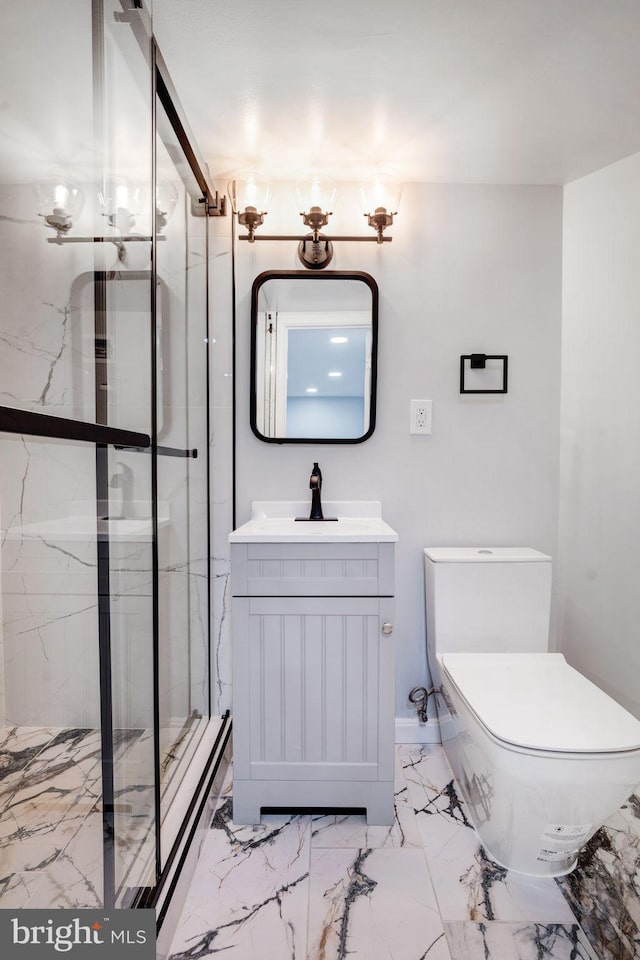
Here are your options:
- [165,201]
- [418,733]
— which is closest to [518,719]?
[418,733]

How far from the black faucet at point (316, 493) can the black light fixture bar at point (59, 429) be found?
0.87 meters

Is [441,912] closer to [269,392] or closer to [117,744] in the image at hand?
[117,744]

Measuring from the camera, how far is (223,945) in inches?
44.6

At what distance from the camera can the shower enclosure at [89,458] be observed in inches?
24.9

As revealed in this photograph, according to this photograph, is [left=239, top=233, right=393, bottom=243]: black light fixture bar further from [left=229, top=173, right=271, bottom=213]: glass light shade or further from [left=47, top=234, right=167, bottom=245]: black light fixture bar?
[left=47, top=234, right=167, bottom=245]: black light fixture bar

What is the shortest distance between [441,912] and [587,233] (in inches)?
86.4

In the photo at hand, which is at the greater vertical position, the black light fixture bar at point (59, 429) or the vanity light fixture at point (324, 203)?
the vanity light fixture at point (324, 203)

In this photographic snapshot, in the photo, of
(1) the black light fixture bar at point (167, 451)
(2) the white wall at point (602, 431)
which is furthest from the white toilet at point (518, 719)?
(1) the black light fixture bar at point (167, 451)

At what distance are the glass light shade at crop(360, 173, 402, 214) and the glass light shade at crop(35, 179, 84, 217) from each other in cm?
125

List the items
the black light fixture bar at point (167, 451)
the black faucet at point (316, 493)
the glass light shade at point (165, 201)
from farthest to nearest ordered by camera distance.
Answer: the black faucet at point (316, 493)
the glass light shade at point (165, 201)
the black light fixture bar at point (167, 451)

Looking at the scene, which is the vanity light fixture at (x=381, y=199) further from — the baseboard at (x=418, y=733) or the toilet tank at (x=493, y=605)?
the baseboard at (x=418, y=733)

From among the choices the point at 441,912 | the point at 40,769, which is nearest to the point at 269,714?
the point at 441,912

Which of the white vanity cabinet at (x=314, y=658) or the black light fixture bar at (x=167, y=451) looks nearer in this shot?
the black light fixture bar at (x=167, y=451)

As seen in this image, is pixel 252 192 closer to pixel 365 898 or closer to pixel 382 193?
pixel 382 193
